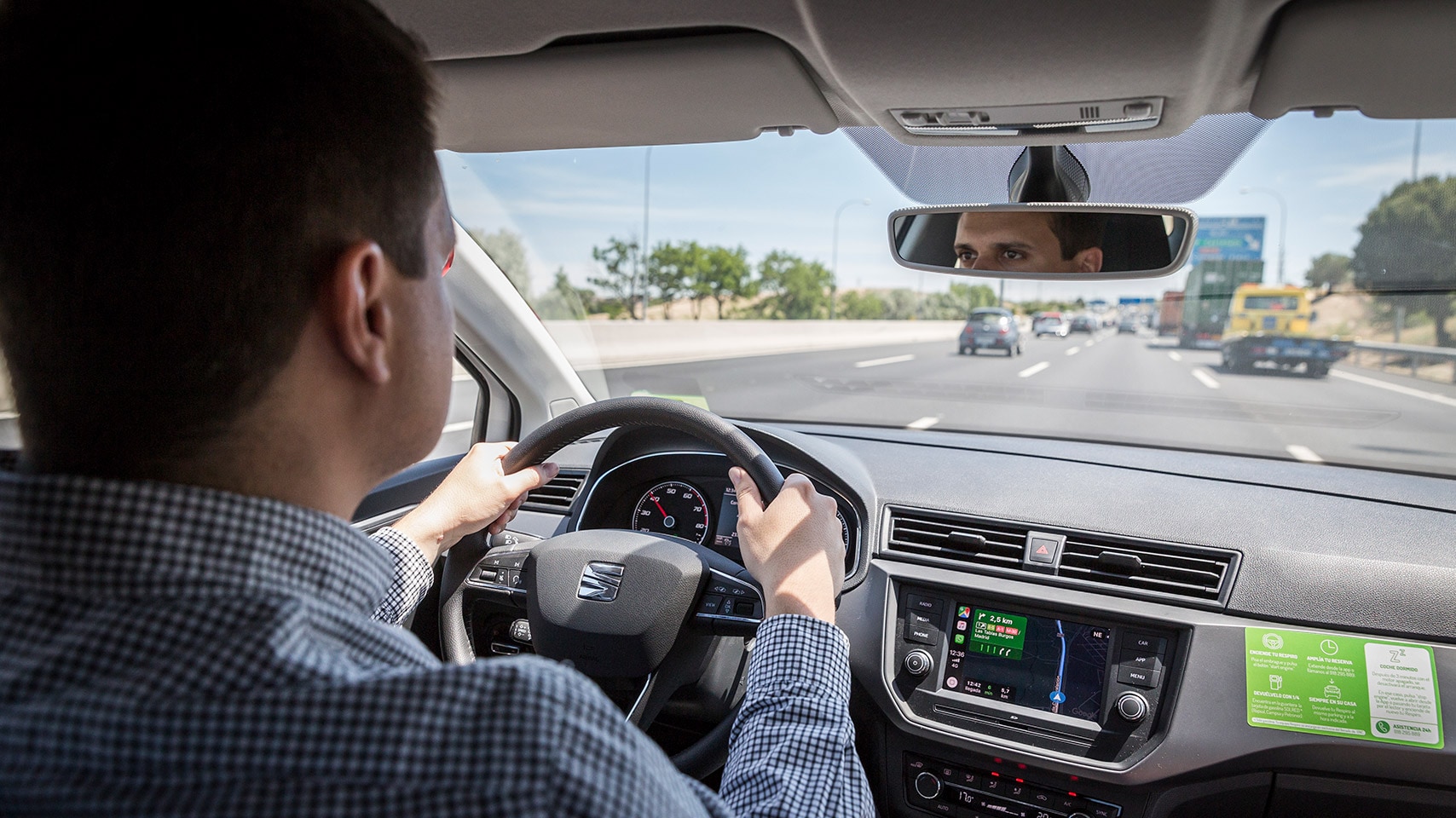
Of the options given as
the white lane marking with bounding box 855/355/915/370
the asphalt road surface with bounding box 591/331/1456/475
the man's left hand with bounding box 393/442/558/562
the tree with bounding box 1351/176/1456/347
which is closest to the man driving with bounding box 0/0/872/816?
the man's left hand with bounding box 393/442/558/562

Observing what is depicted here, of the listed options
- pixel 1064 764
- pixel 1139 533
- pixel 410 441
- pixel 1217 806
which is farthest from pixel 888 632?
pixel 410 441

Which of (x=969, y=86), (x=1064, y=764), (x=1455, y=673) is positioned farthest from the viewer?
(x=1064, y=764)

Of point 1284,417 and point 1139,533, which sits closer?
point 1139,533

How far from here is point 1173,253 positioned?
2.83 meters

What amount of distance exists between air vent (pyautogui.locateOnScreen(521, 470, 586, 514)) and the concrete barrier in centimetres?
86

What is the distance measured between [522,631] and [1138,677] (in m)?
2.00

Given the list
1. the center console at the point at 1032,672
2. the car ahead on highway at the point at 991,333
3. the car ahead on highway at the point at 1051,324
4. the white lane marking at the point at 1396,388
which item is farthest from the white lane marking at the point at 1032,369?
the center console at the point at 1032,672

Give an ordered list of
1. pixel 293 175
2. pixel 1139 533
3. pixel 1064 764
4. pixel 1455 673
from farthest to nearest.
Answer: pixel 1139 533 → pixel 1064 764 → pixel 1455 673 → pixel 293 175

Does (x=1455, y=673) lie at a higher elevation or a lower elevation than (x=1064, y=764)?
higher

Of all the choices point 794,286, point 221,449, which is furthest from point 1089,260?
point 794,286

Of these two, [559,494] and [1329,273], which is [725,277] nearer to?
[1329,273]

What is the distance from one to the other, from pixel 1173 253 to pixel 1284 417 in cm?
390

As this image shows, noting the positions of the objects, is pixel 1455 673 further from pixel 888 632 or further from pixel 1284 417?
pixel 1284 417

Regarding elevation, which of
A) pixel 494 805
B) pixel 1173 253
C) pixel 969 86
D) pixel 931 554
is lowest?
pixel 931 554
